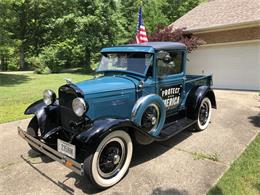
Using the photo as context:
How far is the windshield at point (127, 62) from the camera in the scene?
173 inches

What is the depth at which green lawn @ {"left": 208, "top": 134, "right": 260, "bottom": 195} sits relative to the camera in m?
3.30

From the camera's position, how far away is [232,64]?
40.9 feet

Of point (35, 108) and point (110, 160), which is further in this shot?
point (35, 108)

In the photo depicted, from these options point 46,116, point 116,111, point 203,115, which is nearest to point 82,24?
point 203,115

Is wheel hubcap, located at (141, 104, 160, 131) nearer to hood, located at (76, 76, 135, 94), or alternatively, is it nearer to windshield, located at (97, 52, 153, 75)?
hood, located at (76, 76, 135, 94)

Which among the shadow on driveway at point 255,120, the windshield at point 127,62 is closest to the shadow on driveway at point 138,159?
the windshield at point 127,62

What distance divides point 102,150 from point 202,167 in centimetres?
175

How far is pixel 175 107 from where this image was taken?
207 inches

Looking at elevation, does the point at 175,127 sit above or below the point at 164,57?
below

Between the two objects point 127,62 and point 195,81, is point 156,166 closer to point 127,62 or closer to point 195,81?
point 127,62

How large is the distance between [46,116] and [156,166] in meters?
2.10

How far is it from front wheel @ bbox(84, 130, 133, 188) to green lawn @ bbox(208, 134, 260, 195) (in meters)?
1.31

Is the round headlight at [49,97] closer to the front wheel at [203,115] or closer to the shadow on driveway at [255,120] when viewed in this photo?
the front wheel at [203,115]

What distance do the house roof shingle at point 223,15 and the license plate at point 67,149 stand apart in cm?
1107
